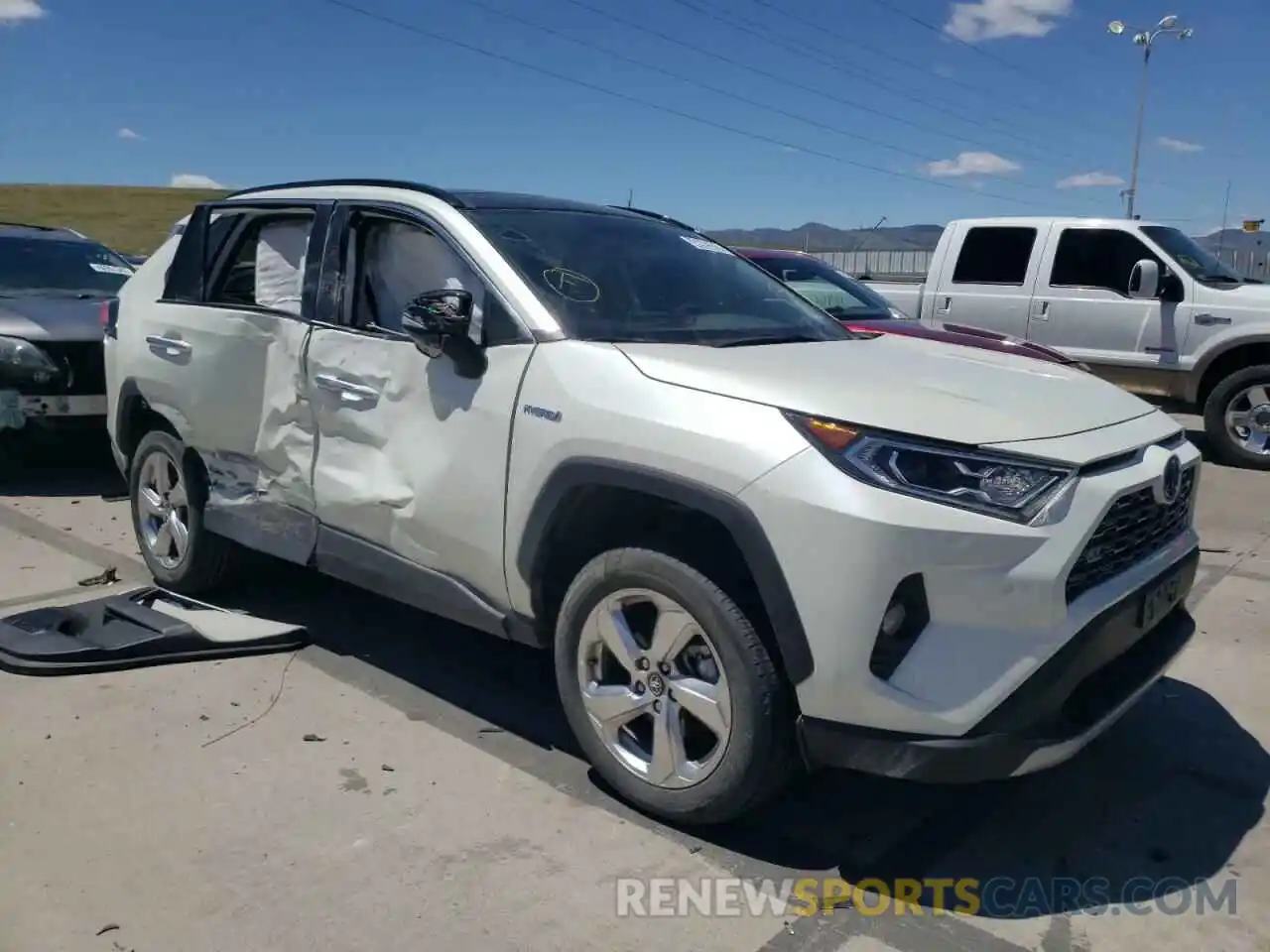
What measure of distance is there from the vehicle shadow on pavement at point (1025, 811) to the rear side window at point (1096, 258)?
6.25m

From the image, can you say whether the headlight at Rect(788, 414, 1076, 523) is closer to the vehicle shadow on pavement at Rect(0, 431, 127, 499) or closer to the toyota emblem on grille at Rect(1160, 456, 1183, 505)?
the toyota emblem on grille at Rect(1160, 456, 1183, 505)

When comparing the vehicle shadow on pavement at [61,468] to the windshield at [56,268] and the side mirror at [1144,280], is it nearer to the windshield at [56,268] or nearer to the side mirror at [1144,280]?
the windshield at [56,268]

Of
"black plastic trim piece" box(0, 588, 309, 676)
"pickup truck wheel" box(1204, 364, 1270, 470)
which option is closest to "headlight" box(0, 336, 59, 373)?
"black plastic trim piece" box(0, 588, 309, 676)

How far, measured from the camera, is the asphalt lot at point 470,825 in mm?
2730

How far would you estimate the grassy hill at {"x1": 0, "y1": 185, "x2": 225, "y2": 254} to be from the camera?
59.2 metres

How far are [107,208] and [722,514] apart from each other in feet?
263

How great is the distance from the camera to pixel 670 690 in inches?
120

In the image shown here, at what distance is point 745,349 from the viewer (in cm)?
345

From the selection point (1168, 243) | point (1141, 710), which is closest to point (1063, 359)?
point (1168, 243)

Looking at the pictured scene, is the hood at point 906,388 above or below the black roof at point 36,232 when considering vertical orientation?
below

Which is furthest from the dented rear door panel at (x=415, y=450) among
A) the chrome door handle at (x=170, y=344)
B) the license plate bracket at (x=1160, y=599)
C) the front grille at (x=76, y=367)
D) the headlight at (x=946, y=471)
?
the front grille at (x=76, y=367)

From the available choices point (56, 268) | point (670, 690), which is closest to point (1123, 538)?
point (670, 690)

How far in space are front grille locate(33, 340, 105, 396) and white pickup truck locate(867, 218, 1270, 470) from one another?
7.18m

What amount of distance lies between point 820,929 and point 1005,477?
121 centimetres
